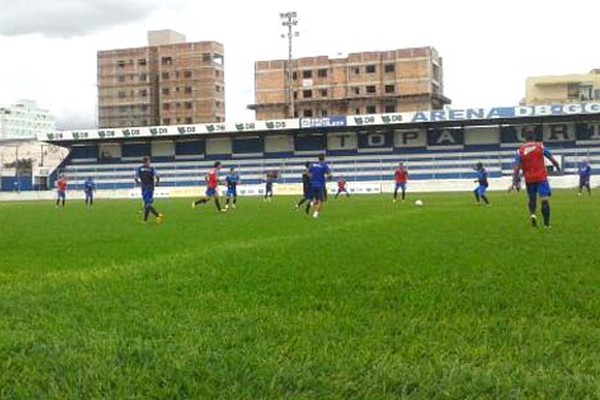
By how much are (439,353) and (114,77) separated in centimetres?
12910

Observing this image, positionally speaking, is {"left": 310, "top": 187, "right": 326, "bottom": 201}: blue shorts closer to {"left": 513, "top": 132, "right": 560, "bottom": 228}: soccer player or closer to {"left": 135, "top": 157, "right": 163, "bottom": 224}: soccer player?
{"left": 135, "top": 157, "right": 163, "bottom": 224}: soccer player

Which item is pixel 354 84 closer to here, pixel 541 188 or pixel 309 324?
pixel 541 188

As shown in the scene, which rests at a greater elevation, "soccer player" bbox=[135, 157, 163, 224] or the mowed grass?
"soccer player" bbox=[135, 157, 163, 224]

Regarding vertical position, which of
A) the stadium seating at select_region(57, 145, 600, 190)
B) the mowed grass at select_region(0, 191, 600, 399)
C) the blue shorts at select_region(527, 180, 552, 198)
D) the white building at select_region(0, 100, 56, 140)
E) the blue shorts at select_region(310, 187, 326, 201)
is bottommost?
the mowed grass at select_region(0, 191, 600, 399)

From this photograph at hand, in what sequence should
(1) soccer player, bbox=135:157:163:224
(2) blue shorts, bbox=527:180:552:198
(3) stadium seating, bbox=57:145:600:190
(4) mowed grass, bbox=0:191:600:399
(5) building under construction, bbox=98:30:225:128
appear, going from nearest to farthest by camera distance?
(4) mowed grass, bbox=0:191:600:399 < (2) blue shorts, bbox=527:180:552:198 < (1) soccer player, bbox=135:157:163:224 < (3) stadium seating, bbox=57:145:600:190 < (5) building under construction, bbox=98:30:225:128

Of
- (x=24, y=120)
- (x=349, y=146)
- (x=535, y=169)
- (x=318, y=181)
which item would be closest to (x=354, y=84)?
(x=349, y=146)

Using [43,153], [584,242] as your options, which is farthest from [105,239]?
[43,153]

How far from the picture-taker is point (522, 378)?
14.1 ft

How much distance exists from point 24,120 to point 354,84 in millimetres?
81773

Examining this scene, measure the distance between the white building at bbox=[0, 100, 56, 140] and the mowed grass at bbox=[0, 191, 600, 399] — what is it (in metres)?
147

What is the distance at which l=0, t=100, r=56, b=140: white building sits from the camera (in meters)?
150

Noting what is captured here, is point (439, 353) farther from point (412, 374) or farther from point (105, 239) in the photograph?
point (105, 239)

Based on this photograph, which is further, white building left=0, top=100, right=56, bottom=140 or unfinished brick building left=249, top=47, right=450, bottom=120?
white building left=0, top=100, right=56, bottom=140

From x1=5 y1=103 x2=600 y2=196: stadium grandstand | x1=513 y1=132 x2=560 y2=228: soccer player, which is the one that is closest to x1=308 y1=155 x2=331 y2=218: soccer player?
x1=513 y1=132 x2=560 y2=228: soccer player
